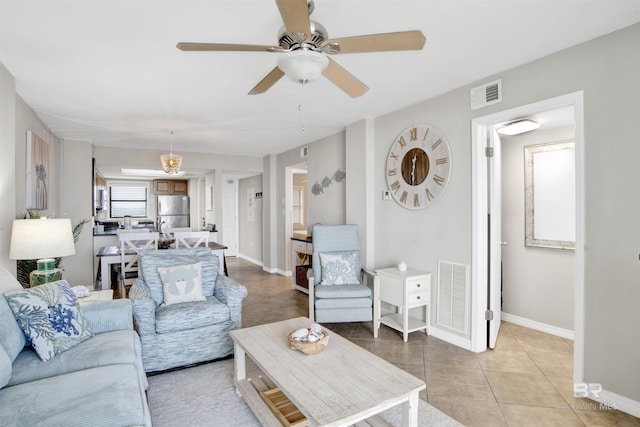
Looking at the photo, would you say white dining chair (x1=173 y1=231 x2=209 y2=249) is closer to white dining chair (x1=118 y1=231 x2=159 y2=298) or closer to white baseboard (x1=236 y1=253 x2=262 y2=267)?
white dining chair (x1=118 y1=231 x2=159 y2=298)

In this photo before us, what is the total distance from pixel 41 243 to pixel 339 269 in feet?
8.56

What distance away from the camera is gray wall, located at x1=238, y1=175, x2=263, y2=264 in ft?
25.4

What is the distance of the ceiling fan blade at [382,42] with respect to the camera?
1.50m

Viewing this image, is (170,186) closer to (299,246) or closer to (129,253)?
(129,253)

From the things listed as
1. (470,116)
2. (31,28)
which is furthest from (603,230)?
(31,28)

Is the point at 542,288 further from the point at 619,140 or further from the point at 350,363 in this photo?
the point at 350,363

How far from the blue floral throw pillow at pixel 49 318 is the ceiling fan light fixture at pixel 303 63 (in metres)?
1.89

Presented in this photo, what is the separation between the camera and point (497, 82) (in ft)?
9.09

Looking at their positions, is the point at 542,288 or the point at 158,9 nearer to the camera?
the point at 158,9

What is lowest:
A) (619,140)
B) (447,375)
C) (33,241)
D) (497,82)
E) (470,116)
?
(447,375)

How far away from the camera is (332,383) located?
162 centimetres

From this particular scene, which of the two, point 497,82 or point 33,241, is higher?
point 497,82

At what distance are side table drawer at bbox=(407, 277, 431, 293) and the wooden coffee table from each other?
1.29 meters

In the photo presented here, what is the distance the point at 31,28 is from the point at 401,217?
3382mm
